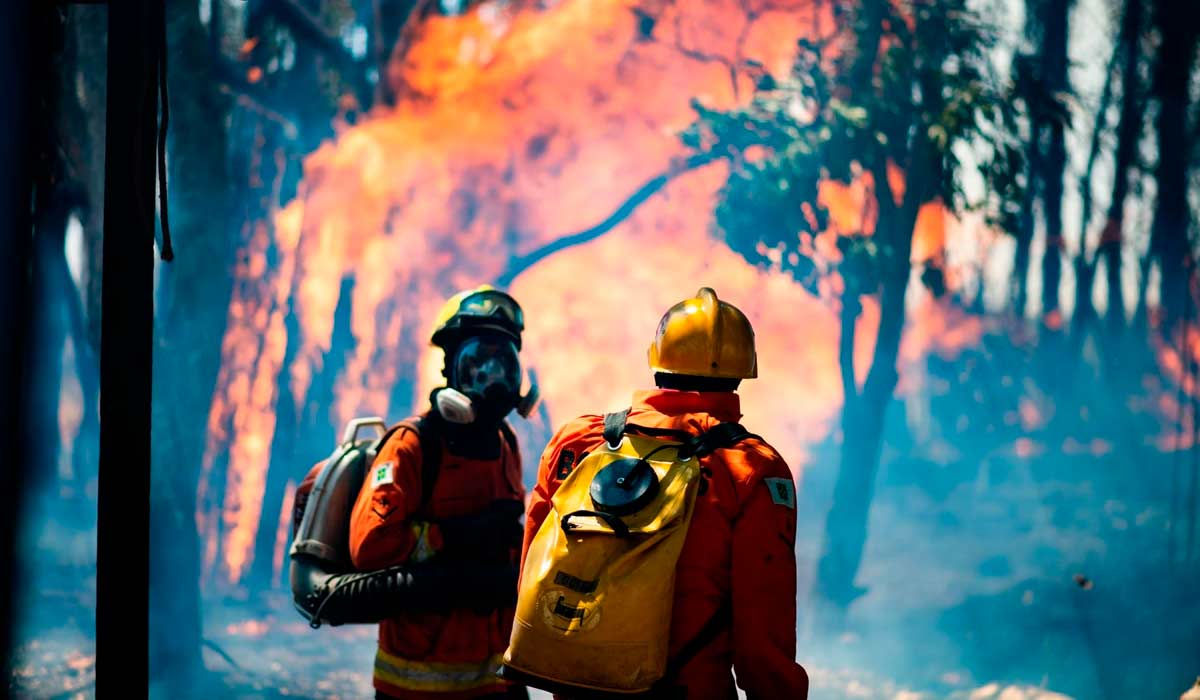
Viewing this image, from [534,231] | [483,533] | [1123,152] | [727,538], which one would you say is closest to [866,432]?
[1123,152]

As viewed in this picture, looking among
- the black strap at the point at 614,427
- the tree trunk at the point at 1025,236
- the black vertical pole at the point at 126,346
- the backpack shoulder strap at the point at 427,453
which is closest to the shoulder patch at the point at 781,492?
the black strap at the point at 614,427

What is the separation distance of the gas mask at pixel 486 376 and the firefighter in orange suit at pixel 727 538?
4.55 ft

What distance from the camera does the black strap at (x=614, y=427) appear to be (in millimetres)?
2678

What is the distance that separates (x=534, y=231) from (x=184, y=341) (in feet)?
10.1

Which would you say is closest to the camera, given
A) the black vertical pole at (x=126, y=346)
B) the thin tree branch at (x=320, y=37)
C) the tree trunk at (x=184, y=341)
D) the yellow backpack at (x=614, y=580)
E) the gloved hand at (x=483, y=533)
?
the yellow backpack at (x=614, y=580)

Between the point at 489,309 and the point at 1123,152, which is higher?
the point at 1123,152

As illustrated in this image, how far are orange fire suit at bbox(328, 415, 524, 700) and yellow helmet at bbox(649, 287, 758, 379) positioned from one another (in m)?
1.31

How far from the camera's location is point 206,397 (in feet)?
29.6

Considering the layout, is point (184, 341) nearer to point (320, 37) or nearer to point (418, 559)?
point (320, 37)

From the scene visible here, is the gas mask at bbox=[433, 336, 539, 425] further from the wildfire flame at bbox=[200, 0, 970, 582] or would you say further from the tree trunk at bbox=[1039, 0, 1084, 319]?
the tree trunk at bbox=[1039, 0, 1084, 319]

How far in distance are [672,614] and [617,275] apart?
636 centimetres

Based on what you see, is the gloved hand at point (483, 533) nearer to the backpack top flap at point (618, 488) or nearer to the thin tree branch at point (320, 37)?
the backpack top flap at point (618, 488)

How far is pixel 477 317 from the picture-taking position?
407cm

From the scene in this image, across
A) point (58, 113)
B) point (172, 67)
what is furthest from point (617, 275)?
point (58, 113)
